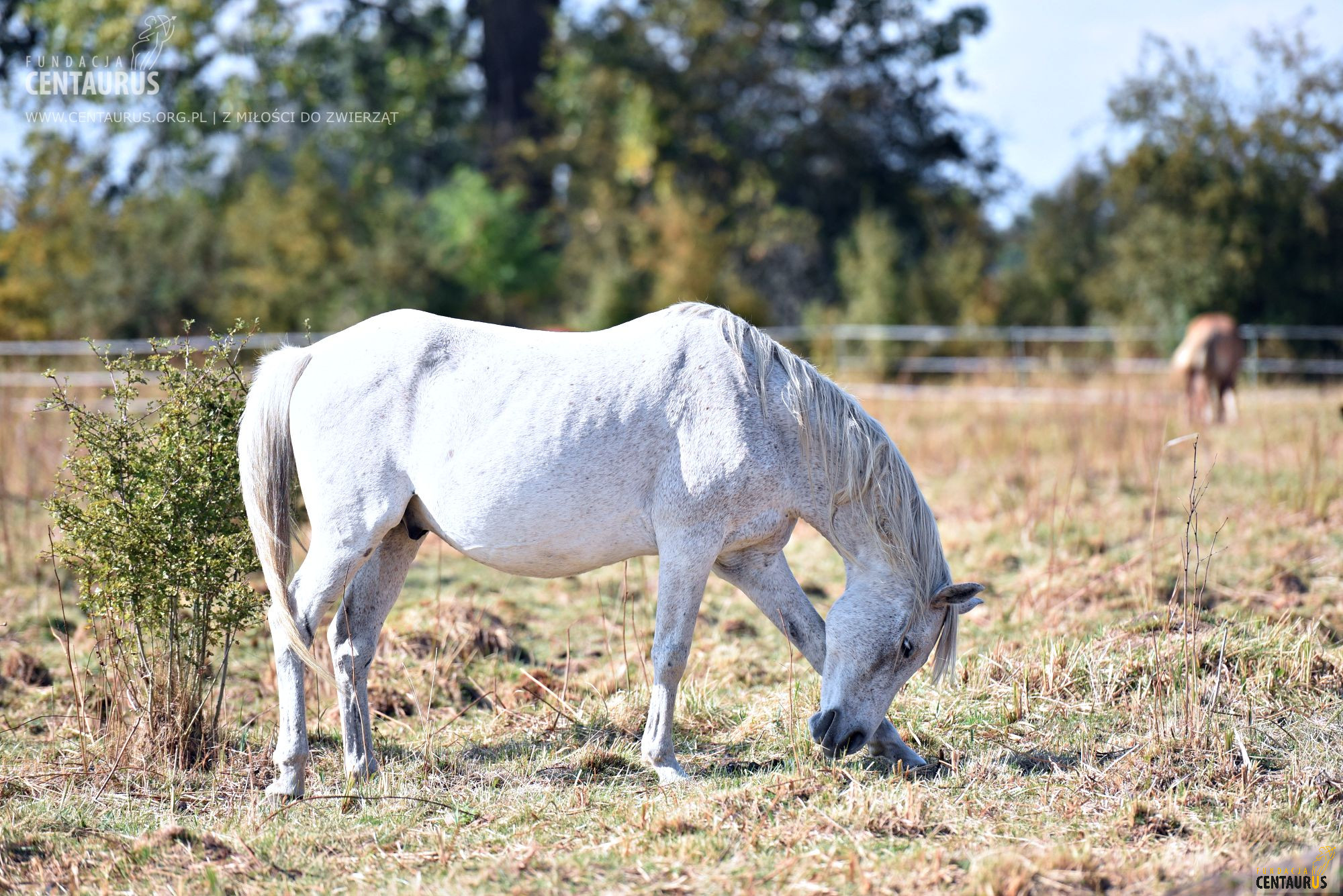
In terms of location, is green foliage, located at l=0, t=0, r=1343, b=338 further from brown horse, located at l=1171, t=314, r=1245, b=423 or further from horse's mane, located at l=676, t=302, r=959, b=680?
horse's mane, located at l=676, t=302, r=959, b=680

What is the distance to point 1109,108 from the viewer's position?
1947 cm

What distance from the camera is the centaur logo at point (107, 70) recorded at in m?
16.1

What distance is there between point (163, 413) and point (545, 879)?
2274 mm

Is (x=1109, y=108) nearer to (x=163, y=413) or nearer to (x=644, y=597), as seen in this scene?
(x=644, y=597)

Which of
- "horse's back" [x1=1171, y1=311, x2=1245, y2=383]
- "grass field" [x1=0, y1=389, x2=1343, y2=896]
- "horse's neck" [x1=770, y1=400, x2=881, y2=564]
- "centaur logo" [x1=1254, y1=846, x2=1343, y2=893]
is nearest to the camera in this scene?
"centaur logo" [x1=1254, y1=846, x2=1343, y2=893]

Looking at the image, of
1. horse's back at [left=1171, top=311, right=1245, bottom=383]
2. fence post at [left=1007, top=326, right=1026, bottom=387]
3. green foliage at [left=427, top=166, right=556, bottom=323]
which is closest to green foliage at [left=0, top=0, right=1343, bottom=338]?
green foliage at [left=427, top=166, right=556, bottom=323]

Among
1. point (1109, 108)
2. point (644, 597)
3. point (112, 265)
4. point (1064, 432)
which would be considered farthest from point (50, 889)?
point (1109, 108)

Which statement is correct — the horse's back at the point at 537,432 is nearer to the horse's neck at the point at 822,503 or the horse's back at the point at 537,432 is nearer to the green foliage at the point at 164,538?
the horse's neck at the point at 822,503

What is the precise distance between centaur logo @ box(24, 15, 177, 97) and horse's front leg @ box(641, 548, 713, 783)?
1390cm

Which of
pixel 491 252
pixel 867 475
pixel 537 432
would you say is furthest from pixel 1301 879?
pixel 491 252

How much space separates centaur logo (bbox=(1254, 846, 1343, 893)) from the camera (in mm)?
2707

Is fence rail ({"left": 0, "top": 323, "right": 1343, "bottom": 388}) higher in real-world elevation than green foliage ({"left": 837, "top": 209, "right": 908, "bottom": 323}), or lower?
lower

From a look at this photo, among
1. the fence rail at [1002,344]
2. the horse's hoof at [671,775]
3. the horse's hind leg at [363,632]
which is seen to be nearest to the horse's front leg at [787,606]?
the horse's hoof at [671,775]

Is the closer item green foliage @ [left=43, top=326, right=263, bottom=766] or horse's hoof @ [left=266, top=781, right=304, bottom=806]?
horse's hoof @ [left=266, top=781, right=304, bottom=806]
